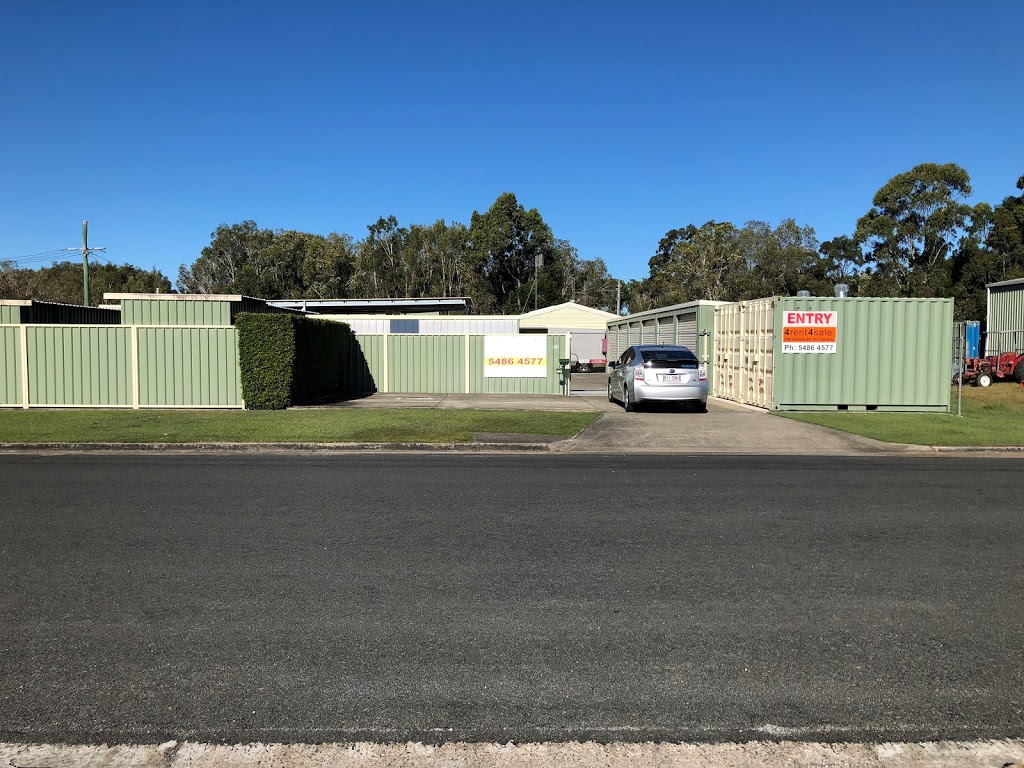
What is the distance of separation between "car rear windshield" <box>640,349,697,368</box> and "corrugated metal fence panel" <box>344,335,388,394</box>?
10.0m

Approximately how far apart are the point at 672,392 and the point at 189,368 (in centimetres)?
1133

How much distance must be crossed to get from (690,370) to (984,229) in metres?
41.8

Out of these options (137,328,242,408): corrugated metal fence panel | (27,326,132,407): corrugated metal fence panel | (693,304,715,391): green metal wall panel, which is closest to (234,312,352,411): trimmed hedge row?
(137,328,242,408): corrugated metal fence panel

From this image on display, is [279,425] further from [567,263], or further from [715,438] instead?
[567,263]

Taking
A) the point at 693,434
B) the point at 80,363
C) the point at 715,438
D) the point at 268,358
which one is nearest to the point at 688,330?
the point at 693,434

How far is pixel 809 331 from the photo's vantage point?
18.5m

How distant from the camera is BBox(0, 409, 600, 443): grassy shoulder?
1330 cm

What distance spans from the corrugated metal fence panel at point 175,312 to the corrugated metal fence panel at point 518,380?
745 centimetres

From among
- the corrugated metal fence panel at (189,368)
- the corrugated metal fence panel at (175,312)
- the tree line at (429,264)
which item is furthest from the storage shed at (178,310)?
the tree line at (429,264)

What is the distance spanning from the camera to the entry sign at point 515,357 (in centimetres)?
2405

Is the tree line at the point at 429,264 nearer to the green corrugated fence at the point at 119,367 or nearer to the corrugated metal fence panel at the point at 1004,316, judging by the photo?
the corrugated metal fence panel at the point at 1004,316

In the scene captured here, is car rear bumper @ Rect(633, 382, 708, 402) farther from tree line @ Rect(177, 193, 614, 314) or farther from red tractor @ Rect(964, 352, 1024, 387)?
tree line @ Rect(177, 193, 614, 314)

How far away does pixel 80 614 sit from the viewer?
15.5 feet

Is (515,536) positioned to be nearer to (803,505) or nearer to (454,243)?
(803,505)
